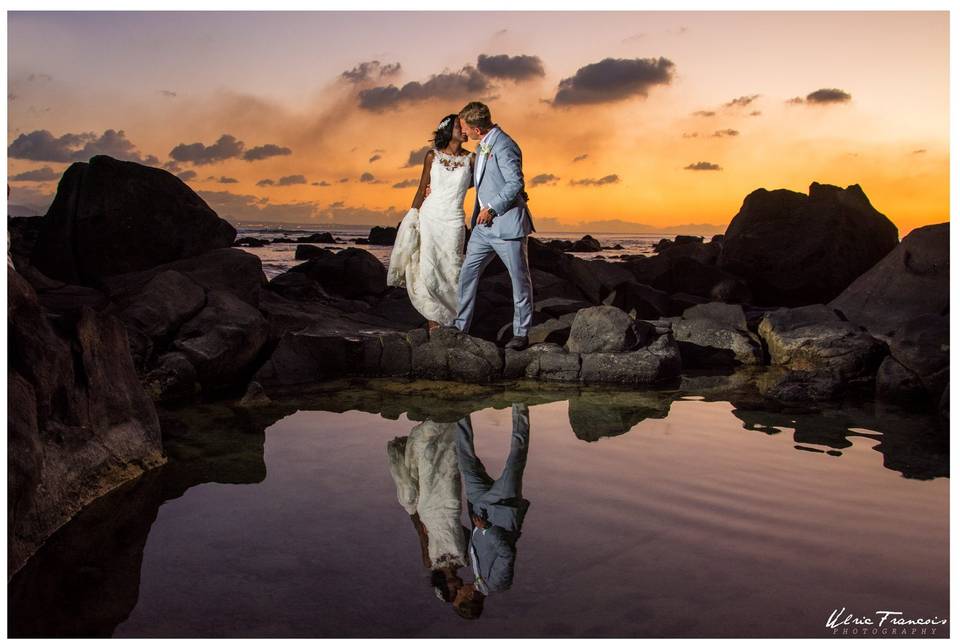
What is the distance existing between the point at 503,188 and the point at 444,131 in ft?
2.94

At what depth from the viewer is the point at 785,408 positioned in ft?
24.1

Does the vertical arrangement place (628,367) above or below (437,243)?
below

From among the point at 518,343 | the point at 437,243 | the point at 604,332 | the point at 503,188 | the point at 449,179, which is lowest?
the point at 518,343

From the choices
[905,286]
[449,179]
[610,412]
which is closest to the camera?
[610,412]

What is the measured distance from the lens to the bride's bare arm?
9.19m

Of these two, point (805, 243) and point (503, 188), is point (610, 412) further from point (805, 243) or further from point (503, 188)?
point (805, 243)

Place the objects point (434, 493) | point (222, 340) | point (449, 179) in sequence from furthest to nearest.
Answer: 1. point (449, 179)
2. point (222, 340)
3. point (434, 493)

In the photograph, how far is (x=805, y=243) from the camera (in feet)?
56.7

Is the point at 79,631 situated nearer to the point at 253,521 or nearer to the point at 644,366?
the point at 253,521

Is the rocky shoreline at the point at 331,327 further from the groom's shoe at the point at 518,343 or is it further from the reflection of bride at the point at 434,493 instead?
the reflection of bride at the point at 434,493

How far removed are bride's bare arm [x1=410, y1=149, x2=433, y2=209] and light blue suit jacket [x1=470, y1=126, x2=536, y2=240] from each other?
2.11 feet

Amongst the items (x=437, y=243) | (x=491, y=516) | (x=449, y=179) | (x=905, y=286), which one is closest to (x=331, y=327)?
(x=437, y=243)

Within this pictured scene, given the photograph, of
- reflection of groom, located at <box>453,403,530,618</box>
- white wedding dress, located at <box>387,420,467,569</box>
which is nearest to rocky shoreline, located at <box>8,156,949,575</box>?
white wedding dress, located at <box>387,420,467,569</box>

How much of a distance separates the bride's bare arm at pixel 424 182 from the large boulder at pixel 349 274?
5670mm
